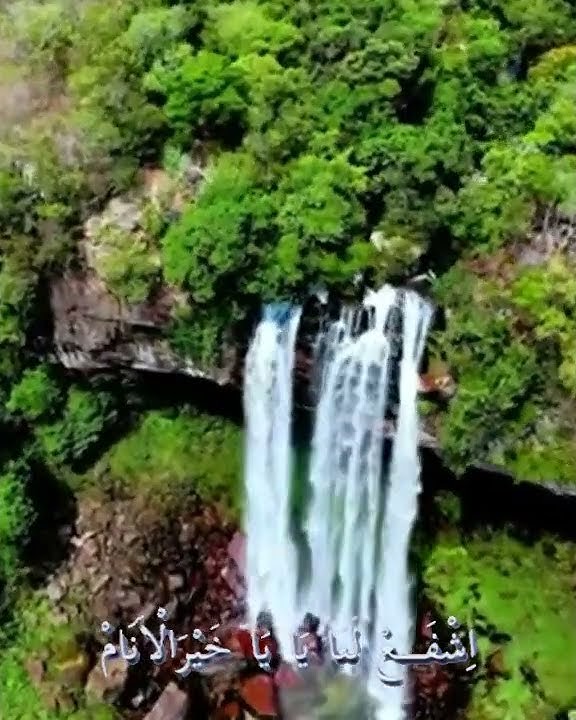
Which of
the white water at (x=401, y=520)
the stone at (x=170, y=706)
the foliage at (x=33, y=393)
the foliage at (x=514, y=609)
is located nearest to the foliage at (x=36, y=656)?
the stone at (x=170, y=706)

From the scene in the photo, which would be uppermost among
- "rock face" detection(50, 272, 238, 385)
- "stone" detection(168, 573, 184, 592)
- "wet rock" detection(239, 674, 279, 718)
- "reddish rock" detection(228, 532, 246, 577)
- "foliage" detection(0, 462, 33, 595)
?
"rock face" detection(50, 272, 238, 385)

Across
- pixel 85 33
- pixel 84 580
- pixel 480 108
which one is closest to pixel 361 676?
pixel 84 580

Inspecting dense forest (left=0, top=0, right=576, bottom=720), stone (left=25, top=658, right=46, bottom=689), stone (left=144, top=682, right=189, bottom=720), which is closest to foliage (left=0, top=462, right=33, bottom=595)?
stone (left=25, top=658, right=46, bottom=689)

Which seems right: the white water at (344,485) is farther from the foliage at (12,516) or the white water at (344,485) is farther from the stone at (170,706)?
the foliage at (12,516)

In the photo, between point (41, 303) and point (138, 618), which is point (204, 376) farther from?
point (138, 618)

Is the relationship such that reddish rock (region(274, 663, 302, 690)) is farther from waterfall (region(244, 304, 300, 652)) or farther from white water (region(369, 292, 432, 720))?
white water (region(369, 292, 432, 720))

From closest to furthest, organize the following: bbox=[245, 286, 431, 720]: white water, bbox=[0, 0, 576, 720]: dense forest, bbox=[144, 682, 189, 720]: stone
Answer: bbox=[0, 0, 576, 720]: dense forest < bbox=[245, 286, 431, 720]: white water < bbox=[144, 682, 189, 720]: stone
